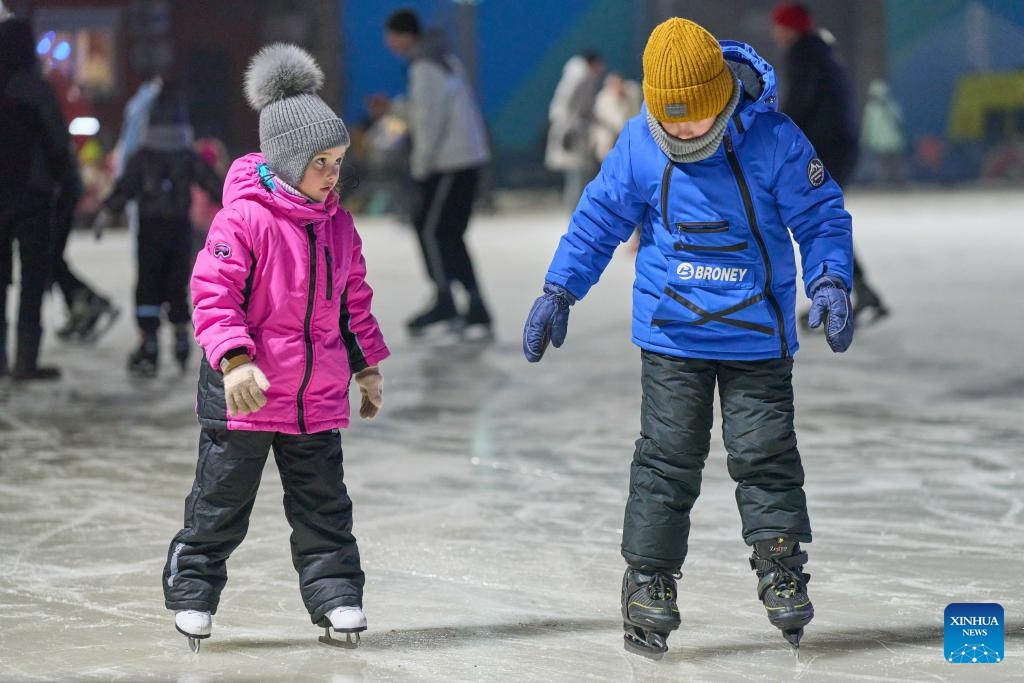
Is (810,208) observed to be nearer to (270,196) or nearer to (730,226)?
(730,226)

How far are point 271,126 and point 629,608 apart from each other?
1.30 metres

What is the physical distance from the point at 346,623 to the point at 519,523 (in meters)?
1.36

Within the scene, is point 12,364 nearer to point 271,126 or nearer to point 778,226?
point 271,126

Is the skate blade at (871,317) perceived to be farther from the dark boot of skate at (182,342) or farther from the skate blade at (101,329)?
→ the skate blade at (101,329)

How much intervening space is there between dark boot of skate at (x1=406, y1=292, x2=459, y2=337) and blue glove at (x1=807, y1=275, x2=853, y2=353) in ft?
18.4

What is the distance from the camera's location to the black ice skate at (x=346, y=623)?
3643 millimetres

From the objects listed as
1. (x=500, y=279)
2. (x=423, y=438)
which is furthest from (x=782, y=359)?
(x=500, y=279)

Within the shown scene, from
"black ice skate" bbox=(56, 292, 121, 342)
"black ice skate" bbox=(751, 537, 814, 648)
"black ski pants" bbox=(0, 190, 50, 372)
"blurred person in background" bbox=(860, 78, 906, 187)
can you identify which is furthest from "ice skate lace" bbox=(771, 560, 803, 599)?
"blurred person in background" bbox=(860, 78, 906, 187)

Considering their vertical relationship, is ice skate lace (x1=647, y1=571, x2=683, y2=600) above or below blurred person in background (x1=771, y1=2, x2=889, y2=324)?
below

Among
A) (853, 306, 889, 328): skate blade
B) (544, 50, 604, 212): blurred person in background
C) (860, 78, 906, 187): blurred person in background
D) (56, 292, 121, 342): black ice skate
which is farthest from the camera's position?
(860, 78, 906, 187): blurred person in background

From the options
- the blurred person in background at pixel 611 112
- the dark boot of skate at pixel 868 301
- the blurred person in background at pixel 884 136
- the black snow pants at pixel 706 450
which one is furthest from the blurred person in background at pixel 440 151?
the blurred person in background at pixel 884 136

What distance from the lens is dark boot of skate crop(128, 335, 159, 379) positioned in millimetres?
7914

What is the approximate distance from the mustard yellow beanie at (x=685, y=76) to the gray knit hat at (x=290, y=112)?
680mm

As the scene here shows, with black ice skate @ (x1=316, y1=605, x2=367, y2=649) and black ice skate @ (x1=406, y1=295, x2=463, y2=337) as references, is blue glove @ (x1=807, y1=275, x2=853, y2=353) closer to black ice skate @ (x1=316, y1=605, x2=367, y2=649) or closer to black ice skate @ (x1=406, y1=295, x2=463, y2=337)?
black ice skate @ (x1=316, y1=605, x2=367, y2=649)
